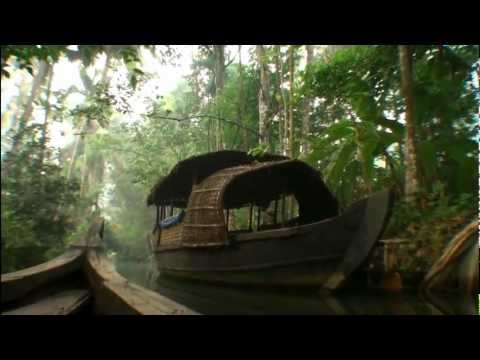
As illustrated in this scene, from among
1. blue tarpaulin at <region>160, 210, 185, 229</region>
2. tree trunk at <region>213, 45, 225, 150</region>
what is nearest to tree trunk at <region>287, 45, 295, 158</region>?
tree trunk at <region>213, 45, 225, 150</region>

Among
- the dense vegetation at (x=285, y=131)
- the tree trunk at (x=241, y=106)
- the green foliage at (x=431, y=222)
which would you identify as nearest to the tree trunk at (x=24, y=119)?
the dense vegetation at (x=285, y=131)

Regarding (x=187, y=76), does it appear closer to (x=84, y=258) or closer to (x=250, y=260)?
(x=250, y=260)

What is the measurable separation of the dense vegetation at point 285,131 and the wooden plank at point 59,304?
29cm

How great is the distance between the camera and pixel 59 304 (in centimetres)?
140

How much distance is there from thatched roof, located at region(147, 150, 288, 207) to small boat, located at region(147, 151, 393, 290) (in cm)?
1

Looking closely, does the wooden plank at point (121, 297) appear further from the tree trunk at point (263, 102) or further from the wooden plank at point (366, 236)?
the tree trunk at point (263, 102)

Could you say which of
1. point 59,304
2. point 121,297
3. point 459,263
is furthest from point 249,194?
point 121,297

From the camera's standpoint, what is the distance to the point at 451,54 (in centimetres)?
372

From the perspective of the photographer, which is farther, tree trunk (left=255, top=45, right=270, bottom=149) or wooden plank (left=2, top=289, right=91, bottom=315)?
tree trunk (left=255, top=45, right=270, bottom=149)

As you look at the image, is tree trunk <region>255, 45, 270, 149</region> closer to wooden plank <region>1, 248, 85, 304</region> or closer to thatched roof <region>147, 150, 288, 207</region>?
thatched roof <region>147, 150, 288, 207</region>

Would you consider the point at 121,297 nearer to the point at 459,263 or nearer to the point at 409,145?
the point at 459,263

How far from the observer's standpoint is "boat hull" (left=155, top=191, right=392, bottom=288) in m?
3.21
